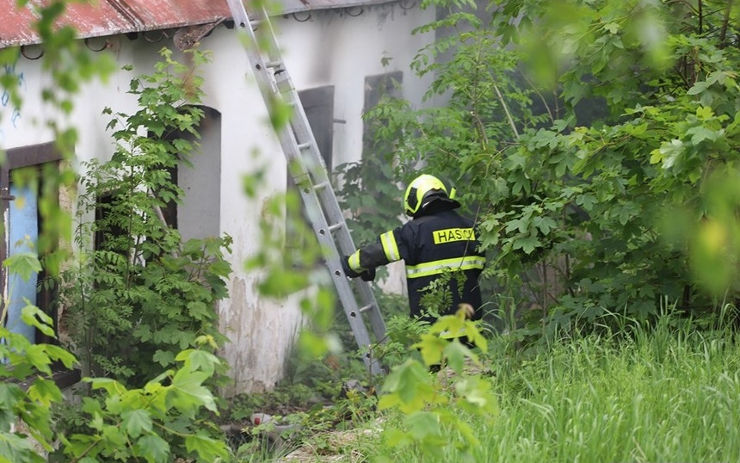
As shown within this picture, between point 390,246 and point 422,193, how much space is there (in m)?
0.44

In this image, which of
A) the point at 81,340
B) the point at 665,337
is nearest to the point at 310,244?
the point at 665,337

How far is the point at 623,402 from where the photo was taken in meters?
4.70

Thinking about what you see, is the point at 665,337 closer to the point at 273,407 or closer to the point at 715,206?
the point at 715,206

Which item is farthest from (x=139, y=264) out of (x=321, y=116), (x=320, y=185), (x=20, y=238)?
(x=321, y=116)

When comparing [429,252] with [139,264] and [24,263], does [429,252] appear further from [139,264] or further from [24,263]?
[24,263]

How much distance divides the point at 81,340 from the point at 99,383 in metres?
4.30

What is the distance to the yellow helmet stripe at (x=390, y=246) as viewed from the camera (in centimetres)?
822

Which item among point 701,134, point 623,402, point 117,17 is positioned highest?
point 117,17

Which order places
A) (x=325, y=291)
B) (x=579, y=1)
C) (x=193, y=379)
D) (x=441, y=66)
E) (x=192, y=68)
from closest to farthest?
(x=325, y=291) < (x=193, y=379) < (x=579, y=1) < (x=192, y=68) < (x=441, y=66)

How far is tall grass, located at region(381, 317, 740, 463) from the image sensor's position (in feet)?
14.0

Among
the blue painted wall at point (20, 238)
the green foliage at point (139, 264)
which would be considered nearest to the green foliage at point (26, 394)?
the blue painted wall at point (20, 238)

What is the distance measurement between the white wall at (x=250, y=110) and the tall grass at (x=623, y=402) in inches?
106

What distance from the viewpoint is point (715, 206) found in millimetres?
3072

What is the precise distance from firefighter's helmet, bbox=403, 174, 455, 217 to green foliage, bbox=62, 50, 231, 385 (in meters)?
1.31
